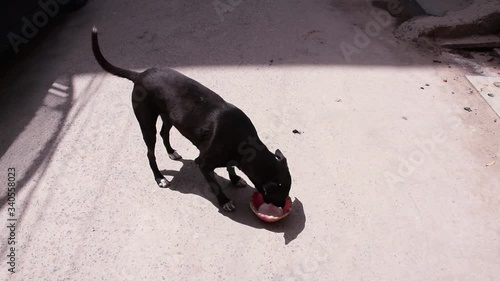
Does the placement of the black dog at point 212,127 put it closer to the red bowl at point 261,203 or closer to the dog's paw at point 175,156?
the red bowl at point 261,203

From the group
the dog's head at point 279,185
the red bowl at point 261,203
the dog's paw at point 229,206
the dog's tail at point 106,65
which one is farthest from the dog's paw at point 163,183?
the dog's head at point 279,185

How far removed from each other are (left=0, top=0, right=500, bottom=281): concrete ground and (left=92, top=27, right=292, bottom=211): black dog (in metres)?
0.54

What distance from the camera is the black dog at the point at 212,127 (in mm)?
3439

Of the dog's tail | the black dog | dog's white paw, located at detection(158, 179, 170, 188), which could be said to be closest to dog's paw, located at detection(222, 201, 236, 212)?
the black dog

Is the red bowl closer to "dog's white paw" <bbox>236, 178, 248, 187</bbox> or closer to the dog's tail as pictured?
"dog's white paw" <bbox>236, 178, 248, 187</bbox>

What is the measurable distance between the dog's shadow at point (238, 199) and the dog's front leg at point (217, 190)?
0.21ft

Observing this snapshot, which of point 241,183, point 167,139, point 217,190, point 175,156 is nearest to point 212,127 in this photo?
point 217,190

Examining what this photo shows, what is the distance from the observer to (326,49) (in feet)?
20.4

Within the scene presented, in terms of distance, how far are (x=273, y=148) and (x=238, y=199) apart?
803 mm


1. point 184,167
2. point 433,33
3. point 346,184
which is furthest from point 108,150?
point 433,33

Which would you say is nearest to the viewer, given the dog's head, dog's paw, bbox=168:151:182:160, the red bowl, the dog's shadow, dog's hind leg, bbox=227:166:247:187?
the dog's head

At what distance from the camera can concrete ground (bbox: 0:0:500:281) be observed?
3475mm

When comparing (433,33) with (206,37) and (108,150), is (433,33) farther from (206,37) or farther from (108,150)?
(108,150)

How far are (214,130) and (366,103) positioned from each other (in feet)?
8.26
